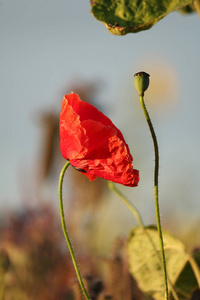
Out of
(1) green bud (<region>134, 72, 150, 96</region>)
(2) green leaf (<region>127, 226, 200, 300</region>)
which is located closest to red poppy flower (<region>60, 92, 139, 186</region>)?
(1) green bud (<region>134, 72, 150, 96</region>)

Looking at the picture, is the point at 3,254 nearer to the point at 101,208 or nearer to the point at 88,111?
the point at 88,111

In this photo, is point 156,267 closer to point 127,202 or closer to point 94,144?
point 127,202

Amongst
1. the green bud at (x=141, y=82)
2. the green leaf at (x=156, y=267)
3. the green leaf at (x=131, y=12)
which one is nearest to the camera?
the green bud at (x=141, y=82)

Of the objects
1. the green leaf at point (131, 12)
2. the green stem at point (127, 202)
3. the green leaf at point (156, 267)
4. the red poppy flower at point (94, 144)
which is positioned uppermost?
the green leaf at point (131, 12)

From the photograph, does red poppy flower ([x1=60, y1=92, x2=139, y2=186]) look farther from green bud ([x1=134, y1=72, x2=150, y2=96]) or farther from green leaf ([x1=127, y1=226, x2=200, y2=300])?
green leaf ([x1=127, y1=226, x2=200, y2=300])

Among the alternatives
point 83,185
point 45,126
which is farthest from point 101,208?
point 45,126

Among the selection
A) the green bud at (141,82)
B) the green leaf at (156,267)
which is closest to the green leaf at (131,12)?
the green bud at (141,82)

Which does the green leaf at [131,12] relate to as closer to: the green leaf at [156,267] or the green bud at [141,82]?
the green bud at [141,82]
